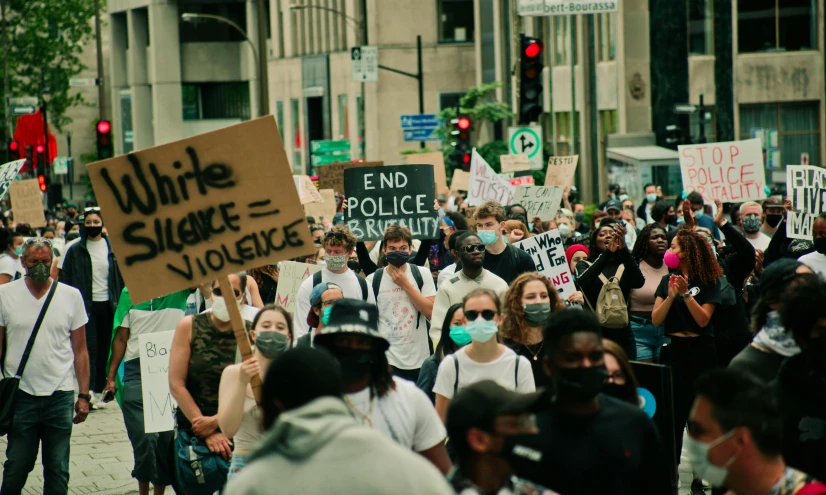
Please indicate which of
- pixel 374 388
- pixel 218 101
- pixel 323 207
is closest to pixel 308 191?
pixel 323 207

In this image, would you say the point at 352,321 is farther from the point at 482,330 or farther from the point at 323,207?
the point at 323,207

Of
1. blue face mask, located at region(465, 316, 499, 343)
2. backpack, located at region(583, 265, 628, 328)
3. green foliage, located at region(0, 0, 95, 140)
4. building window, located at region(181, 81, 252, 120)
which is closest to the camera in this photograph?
blue face mask, located at region(465, 316, 499, 343)

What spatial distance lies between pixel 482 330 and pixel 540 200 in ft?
35.5

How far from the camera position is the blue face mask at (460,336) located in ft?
24.4

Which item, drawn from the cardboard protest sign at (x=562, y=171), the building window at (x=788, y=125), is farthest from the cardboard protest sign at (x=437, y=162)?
the building window at (x=788, y=125)

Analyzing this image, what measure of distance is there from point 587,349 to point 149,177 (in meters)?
2.57

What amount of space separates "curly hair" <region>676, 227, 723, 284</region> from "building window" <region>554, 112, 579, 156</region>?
3630cm

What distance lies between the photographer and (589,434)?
4.66 m

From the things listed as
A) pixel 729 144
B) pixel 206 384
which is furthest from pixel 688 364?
pixel 729 144

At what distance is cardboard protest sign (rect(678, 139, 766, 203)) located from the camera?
1483 centimetres

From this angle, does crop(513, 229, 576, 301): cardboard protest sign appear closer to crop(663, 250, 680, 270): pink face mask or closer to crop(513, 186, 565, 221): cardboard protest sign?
crop(663, 250, 680, 270): pink face mask

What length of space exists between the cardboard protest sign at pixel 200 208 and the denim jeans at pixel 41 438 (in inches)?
105

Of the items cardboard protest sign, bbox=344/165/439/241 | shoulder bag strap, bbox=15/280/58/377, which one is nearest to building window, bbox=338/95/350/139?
cardboard protest sign, bbox=344/165/439/241

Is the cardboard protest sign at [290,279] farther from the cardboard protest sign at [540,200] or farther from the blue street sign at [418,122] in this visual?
the blue street sign at [418,122]
